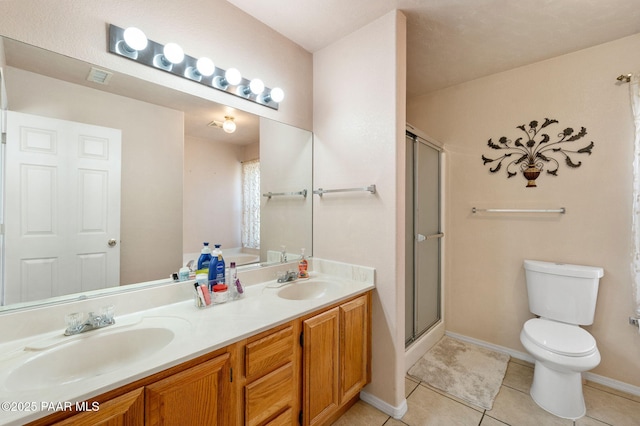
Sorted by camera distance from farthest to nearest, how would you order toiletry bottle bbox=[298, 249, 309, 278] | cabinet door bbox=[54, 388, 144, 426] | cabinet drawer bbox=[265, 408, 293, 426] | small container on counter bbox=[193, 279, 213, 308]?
1. toiletry bottle bbox=[298, 249, 309, 278]
2. small container on counter bbox=[193, 279, 213, 308]
3. cabinet drawer bbox=[265, 408, 293, 426]
4. cabinet door bbox=[54, 388, 144, 426]

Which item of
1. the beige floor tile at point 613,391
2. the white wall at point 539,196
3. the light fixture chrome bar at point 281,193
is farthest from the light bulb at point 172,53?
the beige floor tile at point 613,391

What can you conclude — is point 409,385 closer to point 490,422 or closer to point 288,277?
point 490,422

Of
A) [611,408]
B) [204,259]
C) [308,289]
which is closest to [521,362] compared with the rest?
[611,408]

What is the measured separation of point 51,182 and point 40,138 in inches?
7.1

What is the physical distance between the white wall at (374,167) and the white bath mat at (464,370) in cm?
47

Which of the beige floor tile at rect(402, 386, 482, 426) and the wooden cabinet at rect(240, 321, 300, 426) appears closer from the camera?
the wooden cabinet at rect(240, 321, 300, 426)

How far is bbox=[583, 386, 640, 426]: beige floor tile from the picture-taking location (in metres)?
1.59

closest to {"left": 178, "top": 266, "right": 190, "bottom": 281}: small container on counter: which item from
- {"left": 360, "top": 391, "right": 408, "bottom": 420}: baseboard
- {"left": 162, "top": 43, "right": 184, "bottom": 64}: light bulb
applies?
{"left": 162, "top": 43, "right": 184, "bottom": 64}: light bulb

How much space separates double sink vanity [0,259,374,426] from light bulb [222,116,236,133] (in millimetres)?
955

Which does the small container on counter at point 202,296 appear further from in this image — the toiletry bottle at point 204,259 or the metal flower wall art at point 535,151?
the metal flower wall art at point 535,151

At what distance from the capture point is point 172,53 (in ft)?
4.33

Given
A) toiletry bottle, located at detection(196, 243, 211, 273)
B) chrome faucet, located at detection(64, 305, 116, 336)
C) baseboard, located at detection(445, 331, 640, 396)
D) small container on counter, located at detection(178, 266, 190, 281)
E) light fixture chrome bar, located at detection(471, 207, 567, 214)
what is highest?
light fixture chrome bar, located at detection(471, 207, 567, 214)

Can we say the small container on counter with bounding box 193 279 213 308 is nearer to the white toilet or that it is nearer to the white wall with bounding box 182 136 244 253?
the white wall with bounding box 182 136 244 253

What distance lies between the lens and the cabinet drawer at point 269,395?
1.08 m
